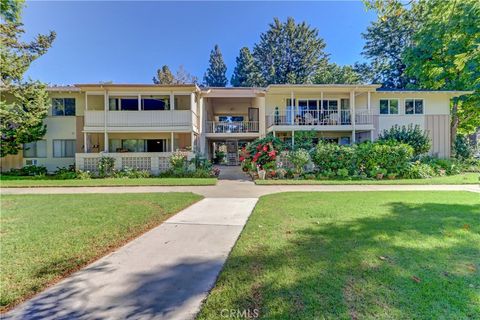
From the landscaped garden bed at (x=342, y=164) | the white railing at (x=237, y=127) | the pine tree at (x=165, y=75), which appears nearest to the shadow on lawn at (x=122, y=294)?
the landscaped garden bed at (x=342, y=164)

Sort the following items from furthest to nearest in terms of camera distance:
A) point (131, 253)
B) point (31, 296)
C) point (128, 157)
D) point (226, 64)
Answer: point (226, 64) → point (128, 157) → point (131, 253) → point (31, 296)

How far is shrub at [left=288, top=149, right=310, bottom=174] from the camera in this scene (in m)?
14.5

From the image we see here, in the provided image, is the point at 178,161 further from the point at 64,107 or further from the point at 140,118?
the point at 64,107

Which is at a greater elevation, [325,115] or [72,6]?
[72,6]

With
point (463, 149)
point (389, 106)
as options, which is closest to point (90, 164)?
point (389, 106)

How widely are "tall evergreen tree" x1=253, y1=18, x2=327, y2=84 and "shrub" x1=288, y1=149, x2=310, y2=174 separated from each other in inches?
1211

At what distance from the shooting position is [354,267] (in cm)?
346

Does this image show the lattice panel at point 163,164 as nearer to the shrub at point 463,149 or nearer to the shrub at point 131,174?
the shrub at point 131,174

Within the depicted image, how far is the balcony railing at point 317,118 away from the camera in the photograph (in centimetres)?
1842

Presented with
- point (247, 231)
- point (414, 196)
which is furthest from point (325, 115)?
point (247, 231)

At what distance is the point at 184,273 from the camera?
3479mm

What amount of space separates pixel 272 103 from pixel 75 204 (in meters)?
15.3

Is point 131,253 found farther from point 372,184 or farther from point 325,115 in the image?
point 325,115

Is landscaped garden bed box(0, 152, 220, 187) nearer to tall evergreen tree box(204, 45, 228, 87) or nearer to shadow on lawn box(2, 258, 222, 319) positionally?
shadow on lawn box(2, 258, 222, 319)
